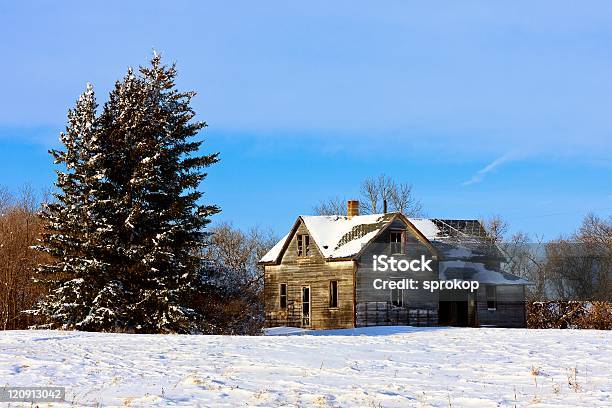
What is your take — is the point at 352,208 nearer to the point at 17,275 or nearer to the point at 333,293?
the point at 333,293

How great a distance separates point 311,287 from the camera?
4803 cm

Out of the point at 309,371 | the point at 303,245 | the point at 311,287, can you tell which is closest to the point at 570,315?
the point at 311,287

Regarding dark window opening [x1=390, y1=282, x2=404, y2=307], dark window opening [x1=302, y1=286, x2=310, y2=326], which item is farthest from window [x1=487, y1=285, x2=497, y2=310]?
dark window opening [x1=302, y1=286, x2=310, y2=326]

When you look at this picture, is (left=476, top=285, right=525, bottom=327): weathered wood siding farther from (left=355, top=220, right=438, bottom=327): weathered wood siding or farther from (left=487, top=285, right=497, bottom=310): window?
(left=355, top=220, right=438, bottom=327): weathered wood siding

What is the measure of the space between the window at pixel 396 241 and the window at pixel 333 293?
4.14m

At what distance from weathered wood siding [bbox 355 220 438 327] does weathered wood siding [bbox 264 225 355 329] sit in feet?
2.15

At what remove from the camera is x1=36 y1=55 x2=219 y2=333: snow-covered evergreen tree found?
102 ft

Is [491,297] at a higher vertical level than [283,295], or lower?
lower

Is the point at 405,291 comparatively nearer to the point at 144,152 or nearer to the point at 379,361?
the point at 144,152

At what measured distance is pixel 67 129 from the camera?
33.5 meters

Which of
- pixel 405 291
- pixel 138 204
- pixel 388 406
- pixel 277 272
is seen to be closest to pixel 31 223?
pixel 138 204

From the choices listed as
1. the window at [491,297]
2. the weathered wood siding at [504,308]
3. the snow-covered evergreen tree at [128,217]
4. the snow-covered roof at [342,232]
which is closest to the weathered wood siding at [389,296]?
the snow-covered roof at [342,232]

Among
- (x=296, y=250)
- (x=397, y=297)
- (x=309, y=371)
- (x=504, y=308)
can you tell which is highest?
(x=296, y=250)

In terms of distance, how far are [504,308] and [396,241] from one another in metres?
8.18
